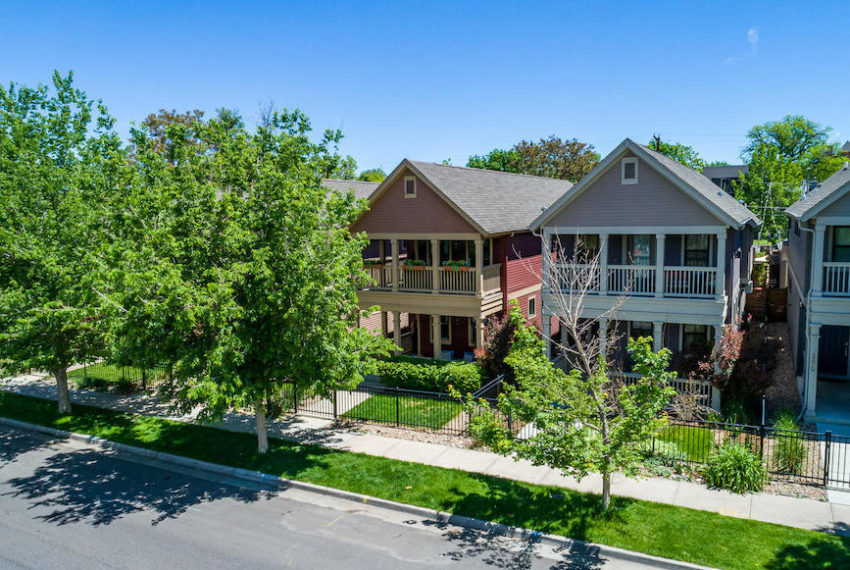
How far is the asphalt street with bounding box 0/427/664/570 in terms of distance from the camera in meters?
11.2

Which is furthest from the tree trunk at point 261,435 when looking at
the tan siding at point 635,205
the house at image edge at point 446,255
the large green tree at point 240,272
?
the tan siding at point 635,205

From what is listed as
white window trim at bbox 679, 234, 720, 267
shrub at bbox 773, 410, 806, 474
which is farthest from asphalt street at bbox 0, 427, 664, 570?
white window trim at bbox 679, 234, 720, 267

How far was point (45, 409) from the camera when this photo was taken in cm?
2045

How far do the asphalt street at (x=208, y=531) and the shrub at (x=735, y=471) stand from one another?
380cm

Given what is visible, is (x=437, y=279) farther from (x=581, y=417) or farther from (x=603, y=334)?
(x=581, y=417)

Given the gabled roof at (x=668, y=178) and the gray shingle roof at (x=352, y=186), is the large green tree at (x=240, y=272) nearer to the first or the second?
the gabled roof at (x=668, y=178)

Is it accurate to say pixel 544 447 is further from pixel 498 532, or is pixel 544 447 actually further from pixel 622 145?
pixel 622 145

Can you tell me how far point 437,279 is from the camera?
2319cm

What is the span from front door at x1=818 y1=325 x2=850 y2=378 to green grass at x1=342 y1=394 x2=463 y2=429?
41.9 feet

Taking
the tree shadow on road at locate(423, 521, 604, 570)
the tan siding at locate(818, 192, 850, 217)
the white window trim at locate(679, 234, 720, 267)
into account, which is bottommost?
the tree shadow on road at locate(423, 521, 604, 570)

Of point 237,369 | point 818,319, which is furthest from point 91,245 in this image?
point 818,319

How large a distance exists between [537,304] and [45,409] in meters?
19.4

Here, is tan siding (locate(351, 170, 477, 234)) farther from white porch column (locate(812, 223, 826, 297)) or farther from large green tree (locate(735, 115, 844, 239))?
large green tree (locate(735, 115, 844, 239))

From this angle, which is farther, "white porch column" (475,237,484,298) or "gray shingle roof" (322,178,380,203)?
"gray shingle roof" (322,178,380,203)
